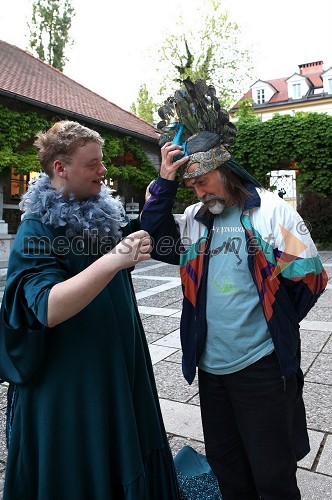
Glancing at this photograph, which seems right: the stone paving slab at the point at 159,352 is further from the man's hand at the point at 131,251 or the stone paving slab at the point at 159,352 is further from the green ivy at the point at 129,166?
the green ivy at the point at 129,166

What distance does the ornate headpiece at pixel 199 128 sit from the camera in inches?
58.0

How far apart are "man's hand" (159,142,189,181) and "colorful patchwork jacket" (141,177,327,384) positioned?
4 centimetres

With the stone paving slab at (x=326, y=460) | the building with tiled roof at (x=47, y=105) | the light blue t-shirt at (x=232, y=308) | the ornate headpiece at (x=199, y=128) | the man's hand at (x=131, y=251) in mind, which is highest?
Result: the building with tiled roof at (x=47, y=105)

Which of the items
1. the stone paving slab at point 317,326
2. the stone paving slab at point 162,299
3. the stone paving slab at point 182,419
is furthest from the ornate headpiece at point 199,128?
the stone paving slab at point 162,299

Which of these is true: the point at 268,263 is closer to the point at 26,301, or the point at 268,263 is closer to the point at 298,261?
the point at 298,261

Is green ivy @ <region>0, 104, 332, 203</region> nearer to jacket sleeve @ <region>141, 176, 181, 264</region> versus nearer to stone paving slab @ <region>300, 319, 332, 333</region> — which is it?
stone paving slab @ <region>300, 319, 332, 333</region>

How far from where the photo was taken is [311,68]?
3553 cm

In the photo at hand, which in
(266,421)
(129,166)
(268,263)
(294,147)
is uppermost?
(294,147)

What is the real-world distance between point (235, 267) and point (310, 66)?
40.2 meters

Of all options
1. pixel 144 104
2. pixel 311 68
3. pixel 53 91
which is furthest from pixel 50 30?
pixel 311 68

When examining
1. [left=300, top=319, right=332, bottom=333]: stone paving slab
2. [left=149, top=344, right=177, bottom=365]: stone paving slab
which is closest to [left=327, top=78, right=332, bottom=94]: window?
[left=300, top=319, right=332, bottom=333]: stone paving slab

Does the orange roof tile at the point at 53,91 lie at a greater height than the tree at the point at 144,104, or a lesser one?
lesser

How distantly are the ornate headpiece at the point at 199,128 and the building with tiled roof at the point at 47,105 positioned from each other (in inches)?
365

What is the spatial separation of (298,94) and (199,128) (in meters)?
35.9
